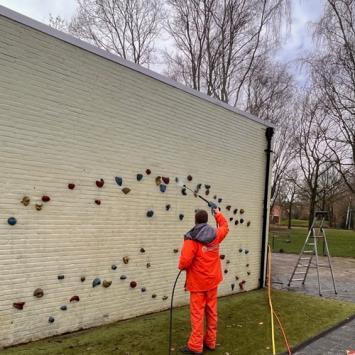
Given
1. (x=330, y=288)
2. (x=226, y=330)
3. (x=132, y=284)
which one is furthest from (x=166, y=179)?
(x=330, y=288)

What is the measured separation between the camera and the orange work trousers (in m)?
5.26

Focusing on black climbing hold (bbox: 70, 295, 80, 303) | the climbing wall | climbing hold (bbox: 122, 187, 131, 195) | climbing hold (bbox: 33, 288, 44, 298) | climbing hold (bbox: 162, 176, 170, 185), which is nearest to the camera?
the climbing wall

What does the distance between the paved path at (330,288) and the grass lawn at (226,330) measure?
237mm

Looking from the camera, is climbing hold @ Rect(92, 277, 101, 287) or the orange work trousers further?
climbing hold @ Rect(92, 277, 101, 287)

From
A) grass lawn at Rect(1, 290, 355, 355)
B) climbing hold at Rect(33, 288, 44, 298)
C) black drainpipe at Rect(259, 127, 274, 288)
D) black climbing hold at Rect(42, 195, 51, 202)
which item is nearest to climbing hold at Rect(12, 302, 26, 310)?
climbing hold at Rect(33, 288, 44, 298)

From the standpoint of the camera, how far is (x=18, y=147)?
5281 millimetres

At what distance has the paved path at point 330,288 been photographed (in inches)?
237

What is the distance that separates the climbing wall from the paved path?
2720mm

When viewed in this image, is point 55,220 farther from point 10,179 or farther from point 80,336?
point 80,336

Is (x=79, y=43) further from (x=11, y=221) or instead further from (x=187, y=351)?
(x=187, y=351)

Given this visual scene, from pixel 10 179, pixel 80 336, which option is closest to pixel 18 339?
pixel 80 336

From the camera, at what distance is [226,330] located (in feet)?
21.1

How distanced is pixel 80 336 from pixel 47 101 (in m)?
3.17

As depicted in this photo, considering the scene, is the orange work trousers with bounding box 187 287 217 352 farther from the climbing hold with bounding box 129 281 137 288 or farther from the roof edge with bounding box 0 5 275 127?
the roof edge with bounding box 0 5 275 127
